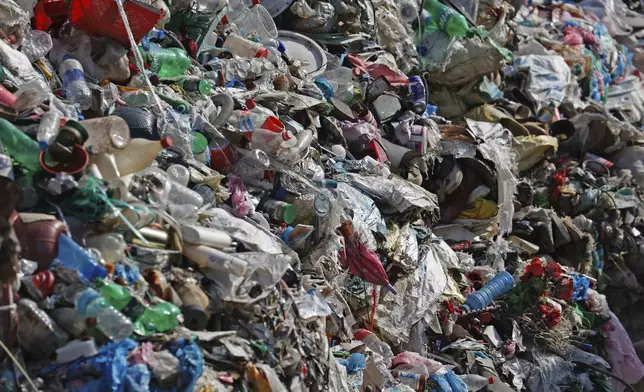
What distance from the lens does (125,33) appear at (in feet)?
16.3

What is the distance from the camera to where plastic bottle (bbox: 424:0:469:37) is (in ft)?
25.9

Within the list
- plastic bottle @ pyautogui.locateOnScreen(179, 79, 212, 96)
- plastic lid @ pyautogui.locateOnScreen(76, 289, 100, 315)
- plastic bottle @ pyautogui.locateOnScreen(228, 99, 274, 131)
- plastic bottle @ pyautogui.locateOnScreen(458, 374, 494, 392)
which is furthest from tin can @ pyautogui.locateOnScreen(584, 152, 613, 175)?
plastic lid @ pyautogui.locateOnScreen(76, 289, 100, 315)

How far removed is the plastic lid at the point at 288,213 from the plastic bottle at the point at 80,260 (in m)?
1.68

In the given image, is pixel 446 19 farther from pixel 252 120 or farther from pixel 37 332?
pixel 37 332

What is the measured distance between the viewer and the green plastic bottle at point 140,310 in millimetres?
3348

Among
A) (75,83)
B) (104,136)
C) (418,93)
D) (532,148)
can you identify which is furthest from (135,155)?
(532,148)

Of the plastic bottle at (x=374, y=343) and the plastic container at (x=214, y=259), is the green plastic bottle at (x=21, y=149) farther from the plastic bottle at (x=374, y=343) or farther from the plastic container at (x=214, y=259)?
the plastic bottle at (x=374, y=343)

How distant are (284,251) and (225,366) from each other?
105 cm

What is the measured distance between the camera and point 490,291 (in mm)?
6203

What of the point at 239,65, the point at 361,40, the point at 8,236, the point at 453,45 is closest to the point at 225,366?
the point at 8,236

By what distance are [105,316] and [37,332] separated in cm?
24

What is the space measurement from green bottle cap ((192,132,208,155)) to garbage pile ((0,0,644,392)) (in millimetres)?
16

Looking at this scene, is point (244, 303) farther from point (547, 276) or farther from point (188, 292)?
point (547, 276)

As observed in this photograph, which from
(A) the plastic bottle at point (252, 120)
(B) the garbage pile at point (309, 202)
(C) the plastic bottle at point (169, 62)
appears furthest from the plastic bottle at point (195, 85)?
(A) the plastic bottle at point (252, 120)
